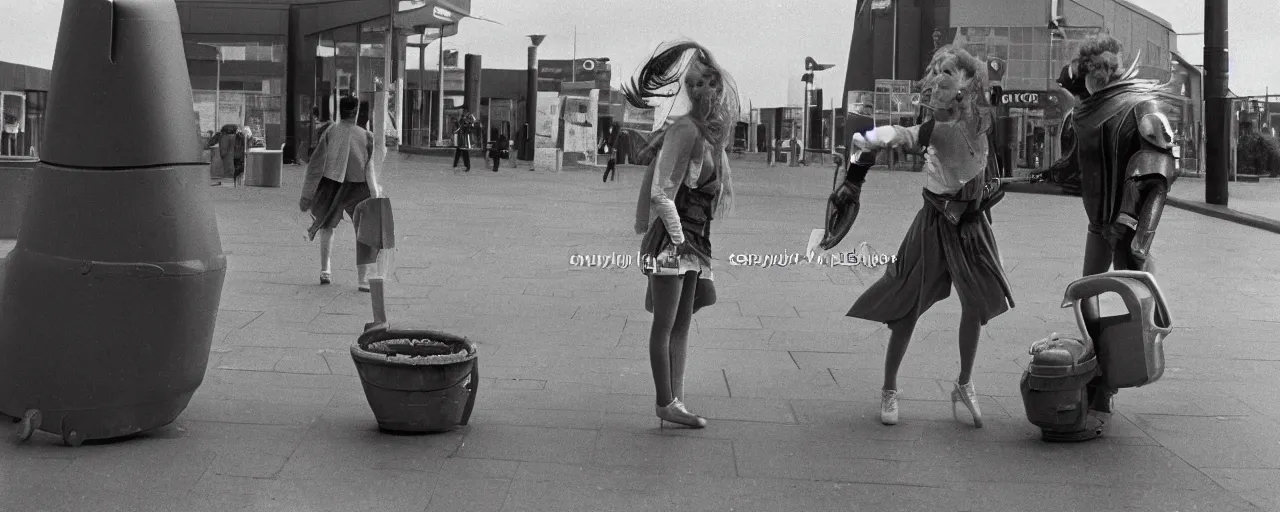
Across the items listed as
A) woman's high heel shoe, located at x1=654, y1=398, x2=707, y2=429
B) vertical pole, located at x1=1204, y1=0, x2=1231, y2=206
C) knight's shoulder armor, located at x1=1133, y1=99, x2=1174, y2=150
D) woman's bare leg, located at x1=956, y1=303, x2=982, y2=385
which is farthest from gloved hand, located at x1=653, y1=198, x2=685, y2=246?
vertical pole, located at x1=1204, y1=0, x2=1231, y2=206

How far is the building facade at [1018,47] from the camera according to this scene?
3894 centimetres

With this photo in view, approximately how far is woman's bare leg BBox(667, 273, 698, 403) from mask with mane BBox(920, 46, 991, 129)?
1187 mm

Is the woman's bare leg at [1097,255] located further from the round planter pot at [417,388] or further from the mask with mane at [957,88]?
the round planter pot at [417,388]

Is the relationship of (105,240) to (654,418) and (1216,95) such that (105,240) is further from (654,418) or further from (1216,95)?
(1216,95)

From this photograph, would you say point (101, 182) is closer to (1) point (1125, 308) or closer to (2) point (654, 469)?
(2) point (654, 469)

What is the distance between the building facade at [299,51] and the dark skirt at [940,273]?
30001mm

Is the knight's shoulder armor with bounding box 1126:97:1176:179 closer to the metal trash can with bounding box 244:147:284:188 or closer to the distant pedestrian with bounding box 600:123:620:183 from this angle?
the metal trash can with bounding box 244:147:284:188

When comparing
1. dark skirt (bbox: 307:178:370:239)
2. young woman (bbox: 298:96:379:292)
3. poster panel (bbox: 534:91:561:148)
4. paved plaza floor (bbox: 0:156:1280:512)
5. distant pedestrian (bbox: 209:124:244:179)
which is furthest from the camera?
poster panel (bbox: 534:91:561:148)

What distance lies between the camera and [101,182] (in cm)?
494

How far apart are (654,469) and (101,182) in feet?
7.17

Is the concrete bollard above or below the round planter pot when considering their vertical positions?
above

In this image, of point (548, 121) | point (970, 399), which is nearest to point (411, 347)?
point (970, 399)

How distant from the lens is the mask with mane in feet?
18.1

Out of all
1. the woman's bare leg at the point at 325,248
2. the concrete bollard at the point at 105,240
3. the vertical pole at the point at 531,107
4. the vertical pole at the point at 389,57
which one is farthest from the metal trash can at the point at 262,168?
the concrete bollard at the point at 105,240
